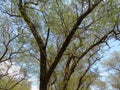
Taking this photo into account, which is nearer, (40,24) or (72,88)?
(40,24)

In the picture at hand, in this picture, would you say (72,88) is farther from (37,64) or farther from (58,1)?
(58,1)

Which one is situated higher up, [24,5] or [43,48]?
[24,5]

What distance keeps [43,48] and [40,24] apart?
417 cm

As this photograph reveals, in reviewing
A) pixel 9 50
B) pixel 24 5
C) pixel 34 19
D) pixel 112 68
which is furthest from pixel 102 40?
pixel 112 68

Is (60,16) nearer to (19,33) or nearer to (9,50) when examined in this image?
(19,33)

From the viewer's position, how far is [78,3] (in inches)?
645

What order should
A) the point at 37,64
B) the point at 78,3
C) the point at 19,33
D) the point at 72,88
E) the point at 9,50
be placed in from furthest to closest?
the point at 72,88 → the point at 37,64 → the point at 9,50 → the point at 19,33 → the point at 78,3

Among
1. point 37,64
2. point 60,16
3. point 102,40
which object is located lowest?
point 37,64

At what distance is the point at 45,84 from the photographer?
1320 centimetres

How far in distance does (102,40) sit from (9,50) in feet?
34.1

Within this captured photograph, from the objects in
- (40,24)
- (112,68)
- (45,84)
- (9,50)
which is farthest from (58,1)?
(112,68)

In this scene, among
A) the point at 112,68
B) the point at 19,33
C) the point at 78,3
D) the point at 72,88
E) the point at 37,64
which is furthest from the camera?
the point at 112,68

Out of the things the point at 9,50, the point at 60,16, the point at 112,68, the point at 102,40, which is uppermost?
→ the point at 60,16

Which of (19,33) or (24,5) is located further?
(19,33)
